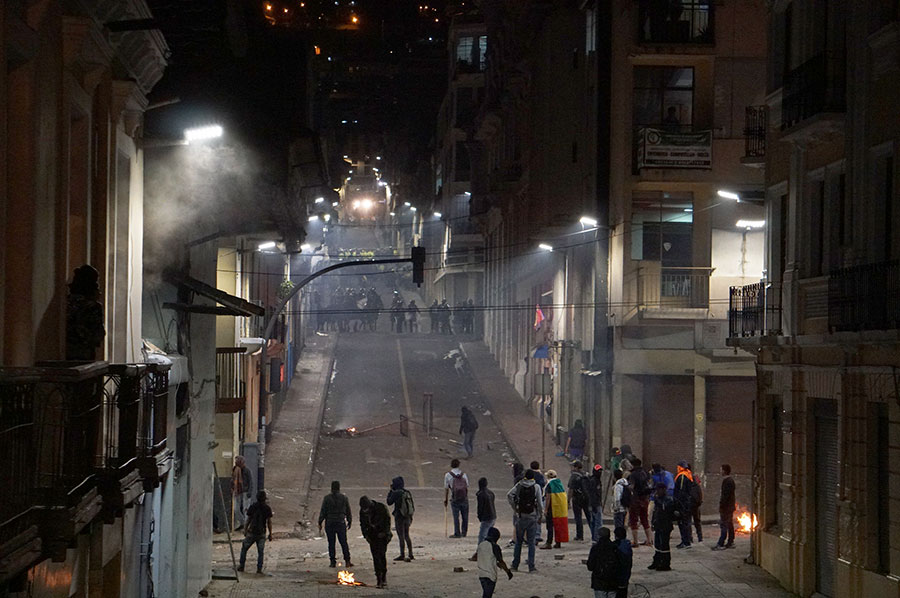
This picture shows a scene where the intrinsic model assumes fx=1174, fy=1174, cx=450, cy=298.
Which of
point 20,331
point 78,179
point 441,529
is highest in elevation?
point 78,179

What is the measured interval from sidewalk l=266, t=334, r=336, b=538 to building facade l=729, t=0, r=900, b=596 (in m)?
12.6

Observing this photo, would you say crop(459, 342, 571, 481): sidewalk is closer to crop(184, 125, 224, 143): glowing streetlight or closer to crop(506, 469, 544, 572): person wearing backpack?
crop(506, 469, 544, 572): person wearing backpack

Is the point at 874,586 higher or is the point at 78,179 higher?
the point at 78,179

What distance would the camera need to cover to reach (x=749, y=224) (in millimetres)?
33938

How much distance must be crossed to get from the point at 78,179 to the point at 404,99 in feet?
335

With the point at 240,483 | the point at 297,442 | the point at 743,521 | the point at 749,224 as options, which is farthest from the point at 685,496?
the point at 297,442

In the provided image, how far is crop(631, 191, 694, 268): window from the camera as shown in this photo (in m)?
34.1

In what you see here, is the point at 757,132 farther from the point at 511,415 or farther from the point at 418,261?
the point at 511,415

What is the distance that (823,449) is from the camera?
19422 millimetres

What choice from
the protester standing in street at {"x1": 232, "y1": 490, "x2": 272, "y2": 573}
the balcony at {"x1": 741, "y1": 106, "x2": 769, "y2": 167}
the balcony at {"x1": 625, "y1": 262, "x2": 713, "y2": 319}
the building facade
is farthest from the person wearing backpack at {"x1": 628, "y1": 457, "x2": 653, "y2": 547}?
the balcony at {"x1": 625, "y1": 262, "x2": 713, "y2": 319}

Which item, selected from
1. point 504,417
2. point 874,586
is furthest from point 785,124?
point 504,417

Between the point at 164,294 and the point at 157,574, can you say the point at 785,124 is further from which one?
the point at 157,574

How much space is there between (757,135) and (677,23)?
31.6ft

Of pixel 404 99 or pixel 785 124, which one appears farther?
pixel 404 99
